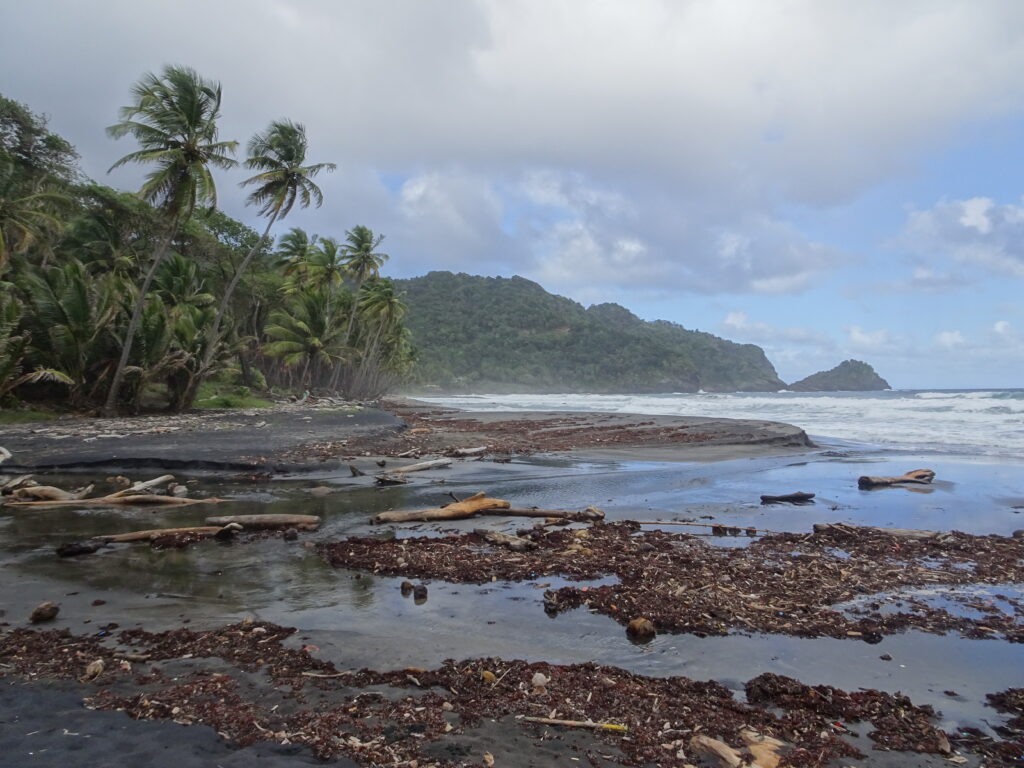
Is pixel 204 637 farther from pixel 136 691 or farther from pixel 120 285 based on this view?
pixel 120 285

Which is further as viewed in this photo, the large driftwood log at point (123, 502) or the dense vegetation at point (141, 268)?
the dense vegetation at point (141, 268)

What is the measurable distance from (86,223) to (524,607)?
3426cm

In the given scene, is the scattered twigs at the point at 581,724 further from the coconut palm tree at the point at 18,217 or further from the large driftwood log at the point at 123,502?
the coconut palm tree at the point at 18,217

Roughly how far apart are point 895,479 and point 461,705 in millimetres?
11998

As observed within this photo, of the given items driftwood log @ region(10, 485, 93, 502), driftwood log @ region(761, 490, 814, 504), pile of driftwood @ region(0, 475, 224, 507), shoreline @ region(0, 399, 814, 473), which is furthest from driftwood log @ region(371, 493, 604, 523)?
shoreline @ region(0, 399, 814, 473)

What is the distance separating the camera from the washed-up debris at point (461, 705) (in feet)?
9.64

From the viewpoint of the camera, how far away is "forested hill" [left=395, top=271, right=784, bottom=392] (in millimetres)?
114000

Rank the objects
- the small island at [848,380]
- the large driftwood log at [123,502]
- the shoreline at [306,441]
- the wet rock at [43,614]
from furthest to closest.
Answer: the small island at [848,380]
the shoreline at [306,441]
the large driftwood log at [123,502]
the wet rock at [43,614]

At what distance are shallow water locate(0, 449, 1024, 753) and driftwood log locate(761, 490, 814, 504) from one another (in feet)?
1.29

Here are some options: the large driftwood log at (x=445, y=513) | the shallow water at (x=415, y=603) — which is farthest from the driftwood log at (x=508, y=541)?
the large driftwood log at (x=445, y=513)

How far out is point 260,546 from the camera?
682 cm

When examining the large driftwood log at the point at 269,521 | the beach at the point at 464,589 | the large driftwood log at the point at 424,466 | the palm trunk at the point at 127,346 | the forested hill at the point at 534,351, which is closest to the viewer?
the beach at the point at 464,589

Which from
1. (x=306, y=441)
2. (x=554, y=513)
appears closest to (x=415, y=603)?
(x=554, y=513)

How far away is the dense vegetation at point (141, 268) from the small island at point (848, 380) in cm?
13342
